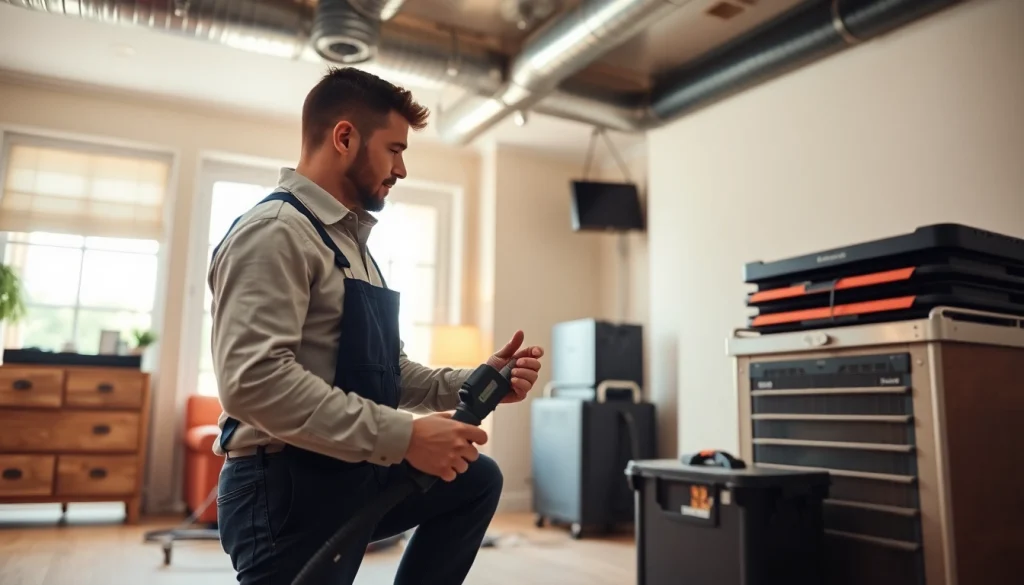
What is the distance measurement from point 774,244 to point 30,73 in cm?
405

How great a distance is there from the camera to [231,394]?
1.04m

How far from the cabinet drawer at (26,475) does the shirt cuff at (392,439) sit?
11.0ft

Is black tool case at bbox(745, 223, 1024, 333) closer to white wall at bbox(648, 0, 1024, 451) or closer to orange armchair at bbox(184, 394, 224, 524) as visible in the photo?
white wall at bbox(648, 0, 1024, 451)

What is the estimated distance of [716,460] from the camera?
216 cm

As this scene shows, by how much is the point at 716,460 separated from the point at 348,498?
1321mm

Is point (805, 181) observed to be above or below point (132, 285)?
above

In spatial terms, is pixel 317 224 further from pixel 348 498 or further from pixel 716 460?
pixel 716 460

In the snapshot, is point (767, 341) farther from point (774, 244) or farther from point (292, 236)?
point (292, 236)

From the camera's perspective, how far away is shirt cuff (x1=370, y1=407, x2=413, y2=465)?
1066mm

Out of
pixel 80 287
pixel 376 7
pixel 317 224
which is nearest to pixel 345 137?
pixel 317 224

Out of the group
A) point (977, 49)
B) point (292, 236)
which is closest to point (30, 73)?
point (292, 236)

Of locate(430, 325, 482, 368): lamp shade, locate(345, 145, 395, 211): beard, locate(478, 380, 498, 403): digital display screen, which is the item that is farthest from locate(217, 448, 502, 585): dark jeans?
locate(430, 325, 482, 368): lamp shade

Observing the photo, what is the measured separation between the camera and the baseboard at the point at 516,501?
15.4 feet

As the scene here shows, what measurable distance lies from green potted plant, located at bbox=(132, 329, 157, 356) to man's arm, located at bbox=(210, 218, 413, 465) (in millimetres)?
3280
